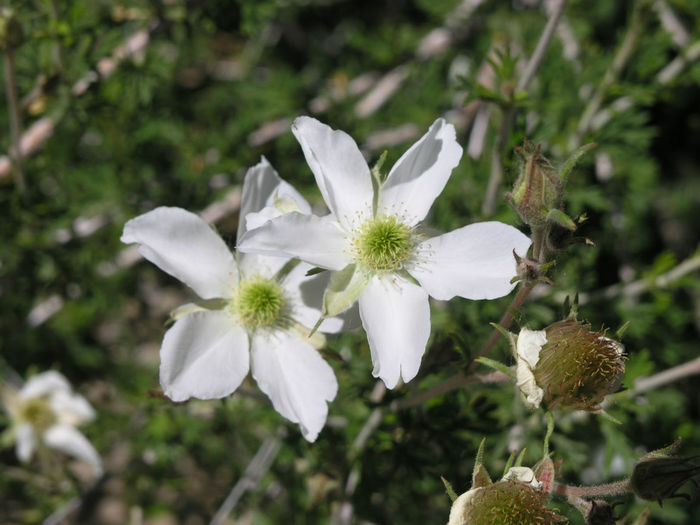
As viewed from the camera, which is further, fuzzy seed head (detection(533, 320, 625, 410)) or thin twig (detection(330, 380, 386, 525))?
thin twig (detection(330, 380, 386, 525))

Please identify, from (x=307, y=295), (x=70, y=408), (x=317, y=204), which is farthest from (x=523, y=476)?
(x=70, y=408)

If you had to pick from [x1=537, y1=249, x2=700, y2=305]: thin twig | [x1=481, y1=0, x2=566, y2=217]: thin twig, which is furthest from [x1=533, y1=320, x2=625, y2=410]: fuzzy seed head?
[x1=537, y1=249, x2=700, y2=305]: thin twig

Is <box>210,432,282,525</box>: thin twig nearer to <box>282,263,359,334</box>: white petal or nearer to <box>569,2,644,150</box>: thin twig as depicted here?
<box>282,263,359,334</box>: white petal

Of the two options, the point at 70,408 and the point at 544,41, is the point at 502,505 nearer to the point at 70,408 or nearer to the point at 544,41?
the point at 544,41

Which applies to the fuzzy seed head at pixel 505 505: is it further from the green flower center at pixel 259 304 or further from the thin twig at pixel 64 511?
the thin twig at pixel 64 511

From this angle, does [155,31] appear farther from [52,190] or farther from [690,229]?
[690,229]

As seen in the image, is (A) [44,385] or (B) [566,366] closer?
(B) [566,366]

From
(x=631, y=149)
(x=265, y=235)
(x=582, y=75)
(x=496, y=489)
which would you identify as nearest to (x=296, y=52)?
(x=582, y=75)
